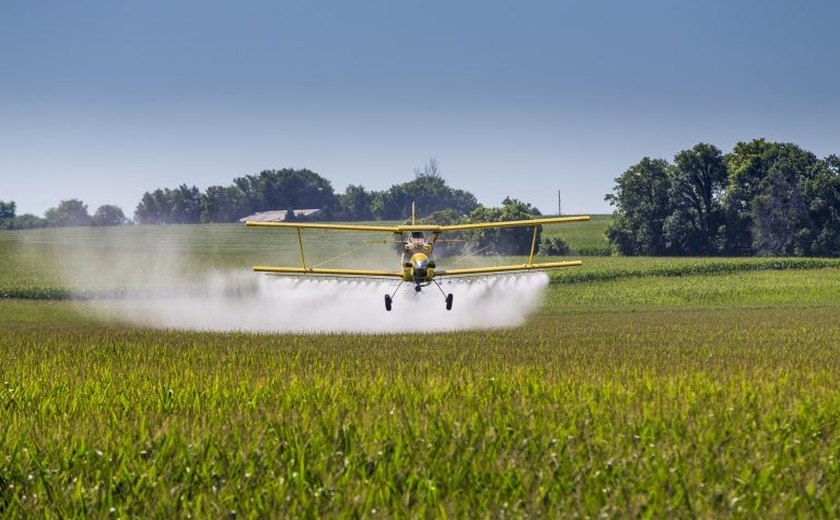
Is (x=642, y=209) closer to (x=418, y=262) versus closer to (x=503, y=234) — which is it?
(x=503, y=234)

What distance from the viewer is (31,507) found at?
1005 cm

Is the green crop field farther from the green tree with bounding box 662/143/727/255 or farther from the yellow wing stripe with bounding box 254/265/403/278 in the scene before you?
the green tree with bounding box 662/143/727/255

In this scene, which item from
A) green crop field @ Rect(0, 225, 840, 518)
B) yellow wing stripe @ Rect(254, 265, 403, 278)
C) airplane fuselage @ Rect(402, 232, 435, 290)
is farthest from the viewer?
yellow wing stripe @ Rect(254, 265, 403, 278)

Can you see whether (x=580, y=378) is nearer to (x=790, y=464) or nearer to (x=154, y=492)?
(x=790, y=464)

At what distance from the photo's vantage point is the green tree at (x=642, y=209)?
12088 cm

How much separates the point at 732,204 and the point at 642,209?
9860 millimetres

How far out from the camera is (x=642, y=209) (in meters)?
122

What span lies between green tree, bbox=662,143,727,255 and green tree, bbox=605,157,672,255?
92 cm

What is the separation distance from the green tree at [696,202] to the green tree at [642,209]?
921 mm

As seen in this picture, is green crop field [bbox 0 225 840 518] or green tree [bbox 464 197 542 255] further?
green tree [bbox 464 197 542 255]

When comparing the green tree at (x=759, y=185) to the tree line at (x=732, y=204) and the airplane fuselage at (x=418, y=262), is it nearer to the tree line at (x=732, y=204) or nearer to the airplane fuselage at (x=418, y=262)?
the tree line at (x=732, y=204)

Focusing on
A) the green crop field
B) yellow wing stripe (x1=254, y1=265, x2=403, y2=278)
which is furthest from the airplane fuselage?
the green crop field

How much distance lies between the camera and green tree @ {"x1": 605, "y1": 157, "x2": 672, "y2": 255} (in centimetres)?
12088

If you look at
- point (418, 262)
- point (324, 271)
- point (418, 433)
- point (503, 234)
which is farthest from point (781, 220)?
point (418, 433)
